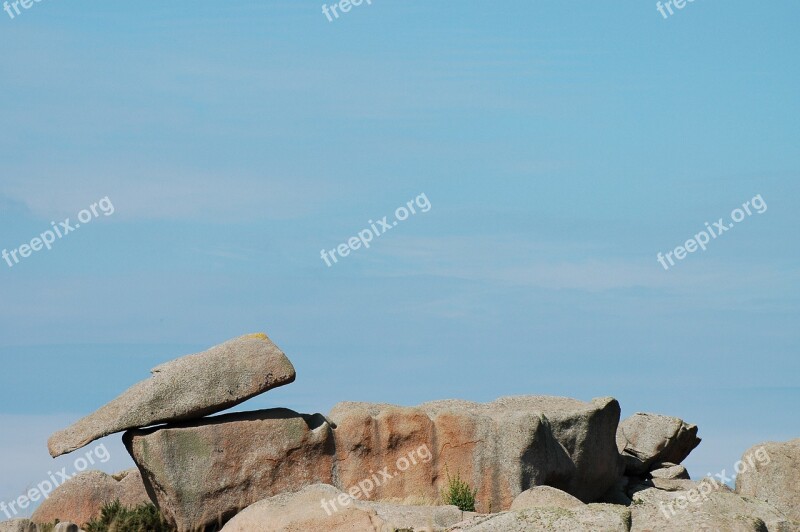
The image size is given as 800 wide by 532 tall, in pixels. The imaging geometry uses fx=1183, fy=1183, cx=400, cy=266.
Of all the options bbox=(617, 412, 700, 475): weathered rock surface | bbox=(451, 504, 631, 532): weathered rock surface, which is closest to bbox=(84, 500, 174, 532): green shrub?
bbox=(451, 504, 631, 532): weathered rock surface

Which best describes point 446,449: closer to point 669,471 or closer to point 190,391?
point 190,391

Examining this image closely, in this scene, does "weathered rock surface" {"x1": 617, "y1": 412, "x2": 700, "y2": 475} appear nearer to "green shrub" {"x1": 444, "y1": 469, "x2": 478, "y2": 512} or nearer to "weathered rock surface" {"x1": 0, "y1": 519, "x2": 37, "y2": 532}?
"green shrub" {"x1": 444, "y1": 469, "x2": 478, "y2": 512}

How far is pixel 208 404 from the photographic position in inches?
1002

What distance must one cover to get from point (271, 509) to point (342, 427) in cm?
476

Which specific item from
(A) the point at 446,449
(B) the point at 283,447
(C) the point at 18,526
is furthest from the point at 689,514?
(C) the point at 18,526

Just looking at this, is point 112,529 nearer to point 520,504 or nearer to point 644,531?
point 520,504

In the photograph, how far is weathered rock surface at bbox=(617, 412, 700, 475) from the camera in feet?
112

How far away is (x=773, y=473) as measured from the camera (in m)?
30.9

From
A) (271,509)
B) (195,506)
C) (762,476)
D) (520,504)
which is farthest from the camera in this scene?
(762,476)

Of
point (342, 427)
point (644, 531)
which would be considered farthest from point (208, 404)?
point (644, 531)

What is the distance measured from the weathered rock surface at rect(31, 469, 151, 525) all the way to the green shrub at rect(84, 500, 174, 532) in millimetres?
3339

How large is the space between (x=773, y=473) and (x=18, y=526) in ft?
61.5

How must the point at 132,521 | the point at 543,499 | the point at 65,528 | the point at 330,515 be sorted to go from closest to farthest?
1. the point at 330,515
2. the point at 65,528
3. the point at 543,499
4. the point at 132,521

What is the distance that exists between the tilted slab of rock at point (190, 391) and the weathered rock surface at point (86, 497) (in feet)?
15.6
